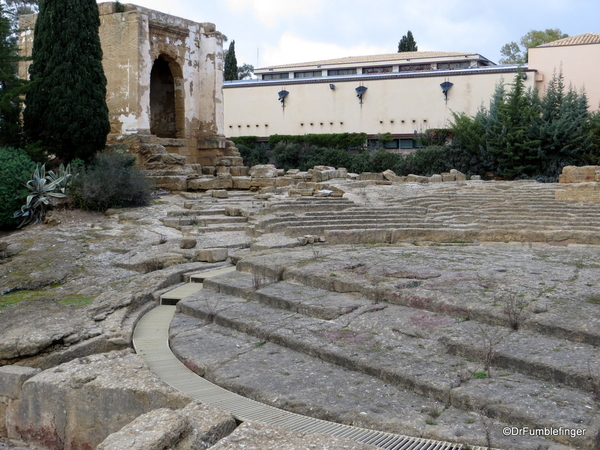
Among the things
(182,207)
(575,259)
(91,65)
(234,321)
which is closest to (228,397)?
(234,321)

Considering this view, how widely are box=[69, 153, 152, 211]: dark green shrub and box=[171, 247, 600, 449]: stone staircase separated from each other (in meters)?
6.77

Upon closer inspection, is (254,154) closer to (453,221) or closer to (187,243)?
(453,221)

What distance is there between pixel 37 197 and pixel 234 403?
9.87 meters

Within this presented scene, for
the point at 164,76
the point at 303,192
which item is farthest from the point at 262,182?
the point at 164,76

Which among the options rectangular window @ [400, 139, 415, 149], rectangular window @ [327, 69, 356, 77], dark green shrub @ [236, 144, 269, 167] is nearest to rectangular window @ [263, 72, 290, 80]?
rectangular window @ [327, 69, 356, 77]

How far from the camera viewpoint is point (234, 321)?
5582 mm

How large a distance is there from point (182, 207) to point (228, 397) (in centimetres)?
996

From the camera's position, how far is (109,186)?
42.7 ft

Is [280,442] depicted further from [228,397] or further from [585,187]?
[585,187]

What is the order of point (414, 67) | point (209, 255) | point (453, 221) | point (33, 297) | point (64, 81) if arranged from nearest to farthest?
point (33, 297)
point (209, 255)
point (453, 221)
point (64, 81)
point (414, 67)

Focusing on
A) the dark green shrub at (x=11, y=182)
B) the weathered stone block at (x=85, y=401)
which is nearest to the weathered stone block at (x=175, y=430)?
the weathered stone block at (x=85, y=401)

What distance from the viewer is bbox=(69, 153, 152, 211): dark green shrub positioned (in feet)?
42.0

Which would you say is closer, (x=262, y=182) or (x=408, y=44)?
(x=262, y=182)

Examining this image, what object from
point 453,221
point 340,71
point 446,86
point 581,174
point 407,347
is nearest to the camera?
point 407,347
